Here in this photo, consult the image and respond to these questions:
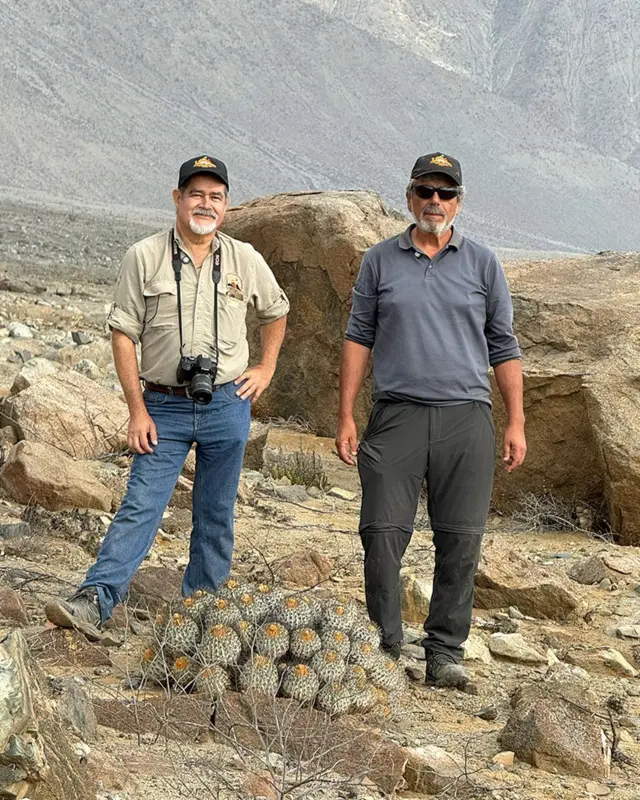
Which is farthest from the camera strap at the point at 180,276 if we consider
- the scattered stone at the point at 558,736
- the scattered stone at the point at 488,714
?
the scattered stone at the point at 558,736

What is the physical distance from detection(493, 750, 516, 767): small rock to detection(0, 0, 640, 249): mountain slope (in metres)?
63.1

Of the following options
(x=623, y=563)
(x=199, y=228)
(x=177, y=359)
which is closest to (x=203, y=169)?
(x=199, y=228)

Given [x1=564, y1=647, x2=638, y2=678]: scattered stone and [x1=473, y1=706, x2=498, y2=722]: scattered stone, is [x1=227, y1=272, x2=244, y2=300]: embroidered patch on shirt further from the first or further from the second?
[x1=564, y1=647, x2=638, y2=678]: scattered stone

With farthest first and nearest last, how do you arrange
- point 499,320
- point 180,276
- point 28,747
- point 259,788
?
1. point 499,320
2. point 180,276
3. point 259,788
4. point 28,747

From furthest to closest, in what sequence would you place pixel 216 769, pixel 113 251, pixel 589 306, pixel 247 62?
1. pixel 247 62
2. pixel 113 251
3. pixel 589 306
4. pixel 216 769

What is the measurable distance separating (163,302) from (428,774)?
1.95 metres

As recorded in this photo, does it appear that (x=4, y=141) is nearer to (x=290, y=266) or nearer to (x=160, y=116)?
(x=160, y=116)

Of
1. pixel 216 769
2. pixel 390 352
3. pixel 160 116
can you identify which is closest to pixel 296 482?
pixel 390 352

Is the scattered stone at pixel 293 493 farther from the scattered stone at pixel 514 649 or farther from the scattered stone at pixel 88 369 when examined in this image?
the scattered stone at pixel 88 369

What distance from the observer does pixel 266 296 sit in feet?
16.1

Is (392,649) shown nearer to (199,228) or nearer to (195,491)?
(195,491)

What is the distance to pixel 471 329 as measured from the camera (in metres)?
4.76

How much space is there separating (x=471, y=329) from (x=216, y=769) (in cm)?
205

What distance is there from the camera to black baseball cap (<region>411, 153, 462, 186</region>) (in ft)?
15.6
